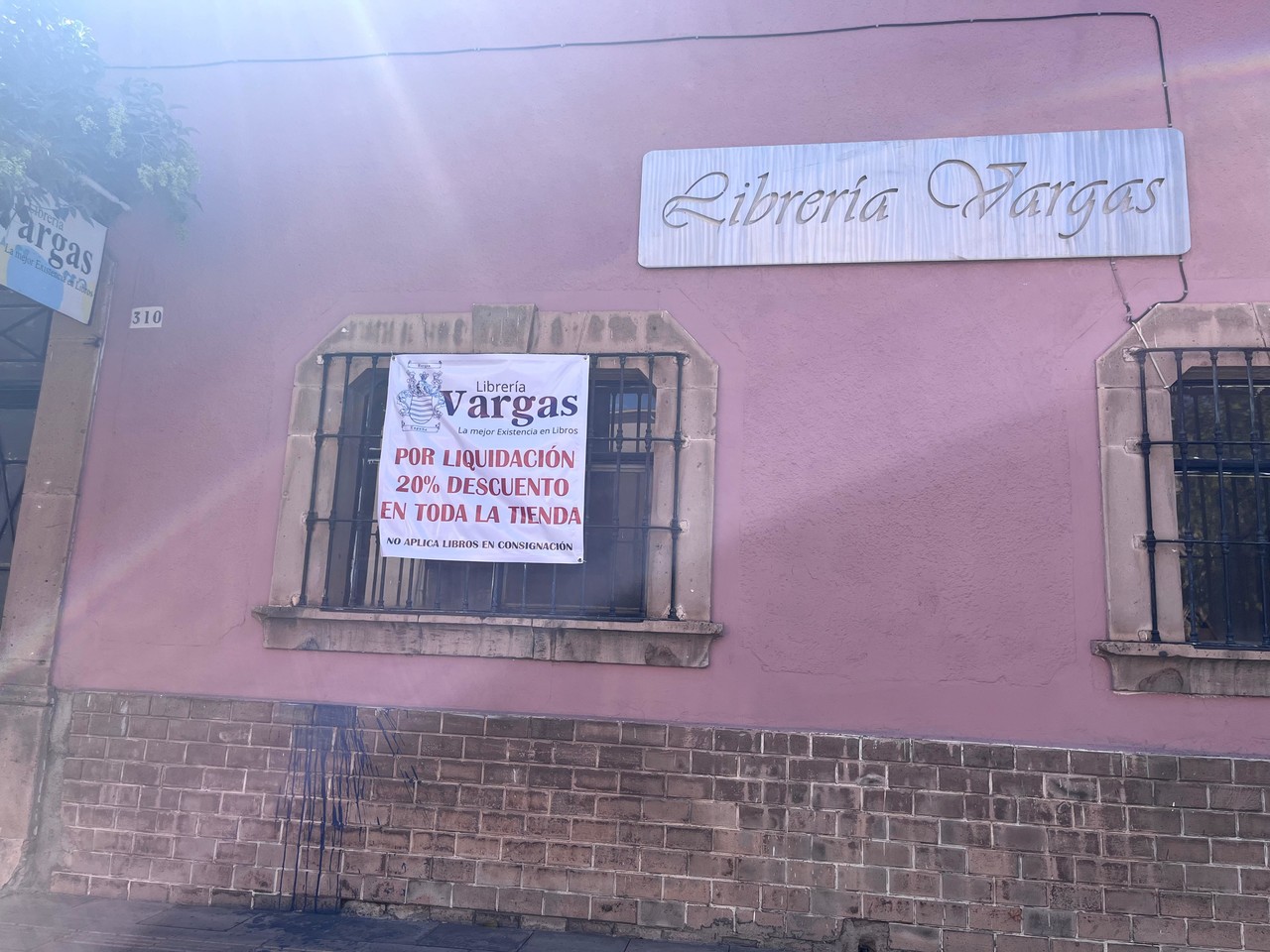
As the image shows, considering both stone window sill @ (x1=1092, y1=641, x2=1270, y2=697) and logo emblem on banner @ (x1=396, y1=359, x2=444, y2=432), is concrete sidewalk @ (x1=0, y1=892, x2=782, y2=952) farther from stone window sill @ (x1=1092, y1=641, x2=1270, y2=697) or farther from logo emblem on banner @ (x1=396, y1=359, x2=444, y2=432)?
logo emblem on banner @ (x1=396, y1=359, x2=444, y2=432)

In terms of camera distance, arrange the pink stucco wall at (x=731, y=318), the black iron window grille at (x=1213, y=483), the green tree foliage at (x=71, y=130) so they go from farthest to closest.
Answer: the pink stucco wall at (x=731, y=318) < the black iron window grille at (x=1213, y=483) < the green tree foliage at (x=71, y=130)

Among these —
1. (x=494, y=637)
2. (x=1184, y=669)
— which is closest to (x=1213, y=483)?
(x=1184, y=669)

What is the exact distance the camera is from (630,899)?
4832 millimetres

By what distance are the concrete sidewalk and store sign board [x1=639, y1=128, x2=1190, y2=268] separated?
3.91 metres

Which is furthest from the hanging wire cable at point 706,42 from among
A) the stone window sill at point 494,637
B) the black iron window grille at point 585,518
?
the stone window sill at point 494,637

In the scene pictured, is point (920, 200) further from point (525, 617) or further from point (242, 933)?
point (242, 933)

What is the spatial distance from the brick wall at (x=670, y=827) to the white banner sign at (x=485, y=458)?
104cm

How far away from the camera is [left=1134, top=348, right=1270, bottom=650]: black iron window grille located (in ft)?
15.6

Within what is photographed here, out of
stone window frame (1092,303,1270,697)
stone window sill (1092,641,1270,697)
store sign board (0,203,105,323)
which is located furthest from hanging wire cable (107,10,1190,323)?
stone window sill (1092,641,1270,697)

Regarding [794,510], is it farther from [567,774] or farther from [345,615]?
[345,615]

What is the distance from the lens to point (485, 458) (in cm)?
539

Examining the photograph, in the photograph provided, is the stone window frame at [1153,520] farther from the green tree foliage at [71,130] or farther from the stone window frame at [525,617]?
the green tree foliage at [71,130]

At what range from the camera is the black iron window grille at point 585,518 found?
5.22 meters

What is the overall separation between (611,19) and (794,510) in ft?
11.3
